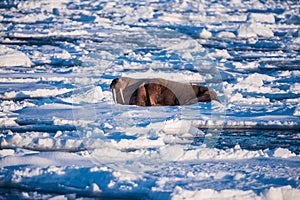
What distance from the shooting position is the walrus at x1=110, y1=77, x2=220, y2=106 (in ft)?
21.8

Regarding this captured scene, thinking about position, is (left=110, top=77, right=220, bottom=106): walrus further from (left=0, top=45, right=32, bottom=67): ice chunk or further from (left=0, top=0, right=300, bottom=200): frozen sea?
(left=0, top=45, right=32, bottom=67): ice chunk

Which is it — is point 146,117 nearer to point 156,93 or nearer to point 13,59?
point 156,93

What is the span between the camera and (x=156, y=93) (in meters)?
6.69

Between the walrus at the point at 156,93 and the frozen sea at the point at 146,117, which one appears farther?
the walrus at the point at 156,93

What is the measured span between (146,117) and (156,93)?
1.94ft

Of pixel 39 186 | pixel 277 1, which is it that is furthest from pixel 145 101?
pixel 277 1

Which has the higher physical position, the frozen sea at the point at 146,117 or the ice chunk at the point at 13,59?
the ice chunk at the point at 13,59

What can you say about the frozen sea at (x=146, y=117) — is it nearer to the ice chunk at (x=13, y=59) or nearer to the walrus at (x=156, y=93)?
the ice chunk at (x=13, y=59)

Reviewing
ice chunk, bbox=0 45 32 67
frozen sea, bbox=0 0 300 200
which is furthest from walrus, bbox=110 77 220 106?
ice chunk, bbox=0 45 32 67

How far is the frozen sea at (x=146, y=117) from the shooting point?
4.26m

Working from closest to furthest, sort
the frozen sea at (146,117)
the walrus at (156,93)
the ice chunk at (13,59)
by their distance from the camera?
the frozen sea at (146,117) < the walrus at (156,93) < the ice chunk at (13,59)

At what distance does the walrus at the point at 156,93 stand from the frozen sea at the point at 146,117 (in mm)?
125

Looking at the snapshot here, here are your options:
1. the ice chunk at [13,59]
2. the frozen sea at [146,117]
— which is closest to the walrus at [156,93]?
the frozen sea at [146,117]

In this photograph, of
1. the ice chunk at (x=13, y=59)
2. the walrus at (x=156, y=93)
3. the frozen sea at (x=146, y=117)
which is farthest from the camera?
the ice chunk at (x=13, y=59)
